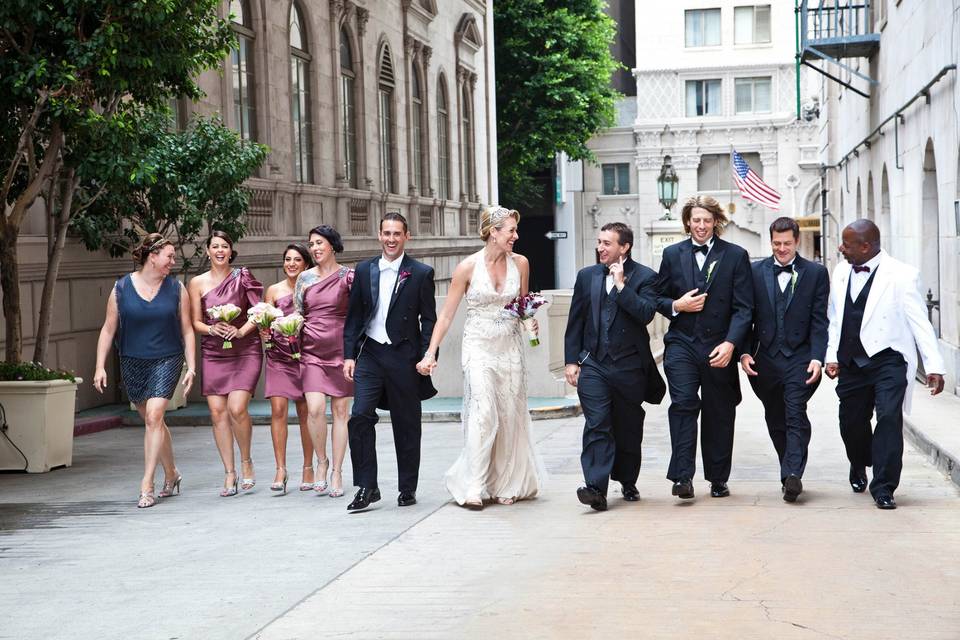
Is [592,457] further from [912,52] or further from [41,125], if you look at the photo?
[912,52]

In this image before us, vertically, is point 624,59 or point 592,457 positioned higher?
point 624,59

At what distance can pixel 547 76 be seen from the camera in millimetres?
45719

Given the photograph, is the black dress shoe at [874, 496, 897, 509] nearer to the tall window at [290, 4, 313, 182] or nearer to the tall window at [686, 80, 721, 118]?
the tall window at [290, 4, 313, 182]

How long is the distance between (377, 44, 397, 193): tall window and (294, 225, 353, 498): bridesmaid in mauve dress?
67.5 ft

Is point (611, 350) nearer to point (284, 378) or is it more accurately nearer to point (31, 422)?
point (284, 378)

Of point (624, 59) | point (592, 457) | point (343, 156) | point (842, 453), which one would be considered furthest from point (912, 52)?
point (624, 59)

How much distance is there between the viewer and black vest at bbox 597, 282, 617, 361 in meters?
9.48

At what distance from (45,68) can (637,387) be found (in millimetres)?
5984

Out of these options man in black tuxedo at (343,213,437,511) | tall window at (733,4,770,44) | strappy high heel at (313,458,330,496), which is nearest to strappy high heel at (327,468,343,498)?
strappy high heel at (313,458,330,496)

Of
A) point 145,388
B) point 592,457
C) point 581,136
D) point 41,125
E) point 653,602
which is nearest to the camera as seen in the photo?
point 653,602

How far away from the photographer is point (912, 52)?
67.7 feet

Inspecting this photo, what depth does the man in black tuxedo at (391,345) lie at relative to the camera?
980 centimetres

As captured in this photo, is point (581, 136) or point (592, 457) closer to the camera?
point (592, 457)

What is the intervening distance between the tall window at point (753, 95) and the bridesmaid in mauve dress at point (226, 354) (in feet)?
165
